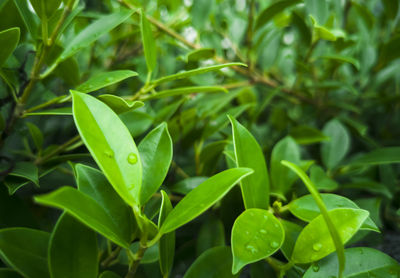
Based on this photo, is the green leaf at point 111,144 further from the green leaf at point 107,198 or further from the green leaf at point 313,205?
Answer: the green leaf at point 313,205

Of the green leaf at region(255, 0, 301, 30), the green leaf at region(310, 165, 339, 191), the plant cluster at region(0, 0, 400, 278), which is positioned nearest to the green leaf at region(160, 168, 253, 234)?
the plant cluster at region(0, 0, 400, 278)

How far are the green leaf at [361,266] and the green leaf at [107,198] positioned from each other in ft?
0.69

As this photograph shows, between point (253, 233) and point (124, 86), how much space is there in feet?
2.39

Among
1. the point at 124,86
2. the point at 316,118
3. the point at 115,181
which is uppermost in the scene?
the point at 115,181

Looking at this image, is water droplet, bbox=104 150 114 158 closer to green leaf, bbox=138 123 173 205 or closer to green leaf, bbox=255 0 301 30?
green leaf, bbox=138 123 173 205

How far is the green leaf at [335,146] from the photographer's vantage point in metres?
0.68

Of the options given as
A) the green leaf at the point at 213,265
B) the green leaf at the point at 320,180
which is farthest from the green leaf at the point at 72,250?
the green leaf at the point at 320,180

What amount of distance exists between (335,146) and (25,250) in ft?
1.96

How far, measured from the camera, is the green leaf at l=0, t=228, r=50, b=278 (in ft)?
1.17

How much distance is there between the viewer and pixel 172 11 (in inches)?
33.7

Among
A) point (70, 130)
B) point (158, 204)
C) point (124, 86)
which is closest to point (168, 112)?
point (158, 204)

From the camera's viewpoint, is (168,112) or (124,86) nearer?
(168,112)

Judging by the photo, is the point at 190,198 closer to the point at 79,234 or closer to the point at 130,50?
the point at 79,234

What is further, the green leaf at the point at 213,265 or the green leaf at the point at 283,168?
the green leaf at the point at 283,168
